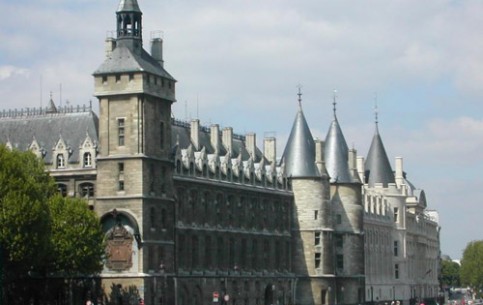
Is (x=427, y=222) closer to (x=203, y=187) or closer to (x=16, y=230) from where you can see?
(x=203, y=187)

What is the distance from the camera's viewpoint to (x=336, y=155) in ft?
495

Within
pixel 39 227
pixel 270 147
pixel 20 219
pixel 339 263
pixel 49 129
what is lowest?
pixel 339 263

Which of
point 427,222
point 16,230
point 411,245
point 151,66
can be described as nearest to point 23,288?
point 16,230

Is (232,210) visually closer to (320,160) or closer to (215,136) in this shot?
(215,136)

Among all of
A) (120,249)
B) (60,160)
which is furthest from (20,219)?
(60,160)

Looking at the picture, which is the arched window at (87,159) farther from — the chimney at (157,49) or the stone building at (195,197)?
the chimney at (157,49)

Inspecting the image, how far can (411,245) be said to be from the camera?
184250 millimetres

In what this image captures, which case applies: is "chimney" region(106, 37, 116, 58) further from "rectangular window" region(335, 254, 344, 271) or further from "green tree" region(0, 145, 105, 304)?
"rectangular window" region(335, 254, 344, 271)

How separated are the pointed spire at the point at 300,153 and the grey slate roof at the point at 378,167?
3383 centimetres

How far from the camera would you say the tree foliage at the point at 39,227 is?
97.2 metres

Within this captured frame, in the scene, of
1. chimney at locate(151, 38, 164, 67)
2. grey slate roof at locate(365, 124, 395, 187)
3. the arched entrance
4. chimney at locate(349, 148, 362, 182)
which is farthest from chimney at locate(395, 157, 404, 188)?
chimney at locate(151, 38, 164, 67)

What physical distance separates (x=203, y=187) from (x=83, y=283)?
16.5 m

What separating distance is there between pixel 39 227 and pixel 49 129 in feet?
70.3

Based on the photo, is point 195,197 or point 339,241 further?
point 339,241
